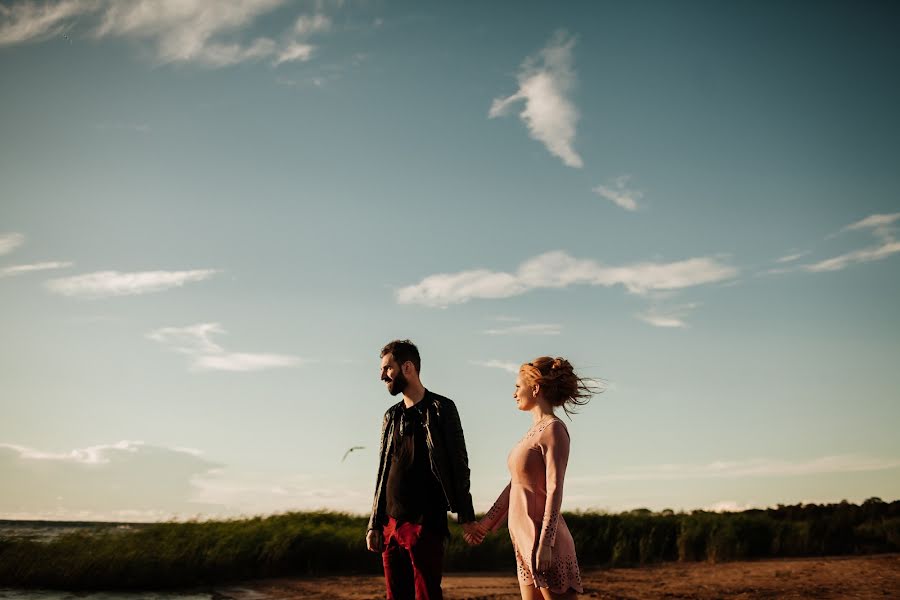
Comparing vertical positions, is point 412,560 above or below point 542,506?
below

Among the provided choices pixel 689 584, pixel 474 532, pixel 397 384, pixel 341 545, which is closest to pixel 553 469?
pixel 474 532

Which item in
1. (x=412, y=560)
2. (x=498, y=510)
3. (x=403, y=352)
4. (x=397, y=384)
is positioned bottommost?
(x=412, y=560)

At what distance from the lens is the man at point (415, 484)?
5102mm

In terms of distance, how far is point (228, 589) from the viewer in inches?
529

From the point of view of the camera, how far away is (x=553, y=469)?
4289mm

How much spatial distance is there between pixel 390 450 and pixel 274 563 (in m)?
10.8

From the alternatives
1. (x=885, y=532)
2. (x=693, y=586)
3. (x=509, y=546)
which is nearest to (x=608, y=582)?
(x=693, y=586)

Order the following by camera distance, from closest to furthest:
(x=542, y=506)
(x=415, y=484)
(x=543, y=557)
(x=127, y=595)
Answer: (x=543, y=557) → (x=542, y=506) → (x=415, y=484) → (x=127, y=595)

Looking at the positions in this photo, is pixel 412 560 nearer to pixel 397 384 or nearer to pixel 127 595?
pixel 397 384

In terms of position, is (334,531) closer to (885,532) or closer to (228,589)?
(228,589)

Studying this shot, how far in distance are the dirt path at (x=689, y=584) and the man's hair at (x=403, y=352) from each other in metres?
7.56

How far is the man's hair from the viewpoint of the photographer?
220 inches

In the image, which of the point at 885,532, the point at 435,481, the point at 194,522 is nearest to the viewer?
the point at 435,481

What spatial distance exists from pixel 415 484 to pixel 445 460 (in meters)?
0.27
